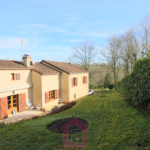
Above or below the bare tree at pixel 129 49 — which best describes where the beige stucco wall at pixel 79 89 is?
below

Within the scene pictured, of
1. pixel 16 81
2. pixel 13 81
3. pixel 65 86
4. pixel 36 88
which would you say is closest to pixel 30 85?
pixel 36 88

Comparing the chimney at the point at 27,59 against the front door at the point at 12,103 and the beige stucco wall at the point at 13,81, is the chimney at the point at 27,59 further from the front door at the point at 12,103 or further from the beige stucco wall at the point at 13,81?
the front door at the point at 12,103

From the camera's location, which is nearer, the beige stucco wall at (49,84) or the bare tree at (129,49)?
the beige stucco wall at (49,84)

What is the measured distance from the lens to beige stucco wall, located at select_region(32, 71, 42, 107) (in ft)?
45.7

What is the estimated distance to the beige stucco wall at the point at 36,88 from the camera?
45.7 feet

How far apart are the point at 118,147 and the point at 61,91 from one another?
1398cm

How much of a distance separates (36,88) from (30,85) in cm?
76

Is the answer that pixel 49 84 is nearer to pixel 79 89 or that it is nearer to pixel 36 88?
pixel 36 88

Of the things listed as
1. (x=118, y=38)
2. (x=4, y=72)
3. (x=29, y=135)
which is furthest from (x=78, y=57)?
(x=29, y=135)

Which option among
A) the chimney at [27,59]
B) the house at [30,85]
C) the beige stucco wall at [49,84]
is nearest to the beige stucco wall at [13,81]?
the house at [30,85]

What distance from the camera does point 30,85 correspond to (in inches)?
549

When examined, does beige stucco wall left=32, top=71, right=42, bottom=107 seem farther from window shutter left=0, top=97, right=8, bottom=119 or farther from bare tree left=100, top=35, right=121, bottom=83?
bare tree left=100, top=35, right=121, bottom=83

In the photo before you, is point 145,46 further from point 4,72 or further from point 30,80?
point 4,72

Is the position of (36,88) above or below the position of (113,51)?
below
